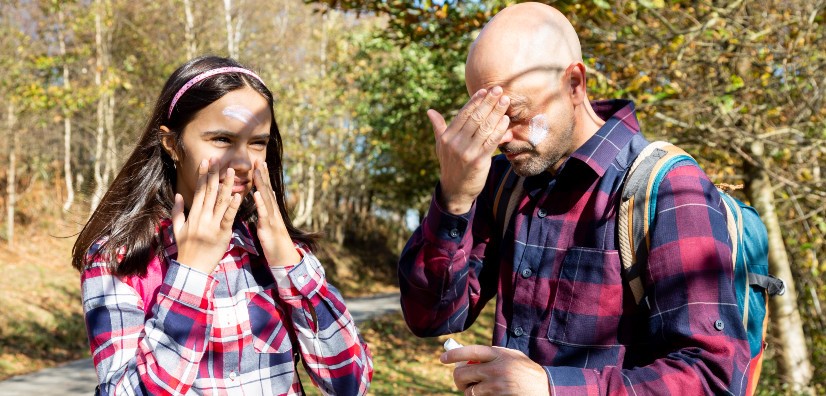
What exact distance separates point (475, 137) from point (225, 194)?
709 mm

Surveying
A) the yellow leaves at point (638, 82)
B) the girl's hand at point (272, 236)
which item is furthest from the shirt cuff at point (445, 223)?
the yellow leaves at point (638, 82)

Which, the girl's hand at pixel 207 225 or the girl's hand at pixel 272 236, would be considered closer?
the girl's hand at pixel 207 225

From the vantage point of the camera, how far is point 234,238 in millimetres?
2191

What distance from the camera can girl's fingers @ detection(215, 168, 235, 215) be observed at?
190 cm

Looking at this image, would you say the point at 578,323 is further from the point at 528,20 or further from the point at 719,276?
the point at 528,20

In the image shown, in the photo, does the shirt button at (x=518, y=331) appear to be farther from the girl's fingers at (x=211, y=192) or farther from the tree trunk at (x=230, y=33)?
the tree trunk at (x=230, y=33)

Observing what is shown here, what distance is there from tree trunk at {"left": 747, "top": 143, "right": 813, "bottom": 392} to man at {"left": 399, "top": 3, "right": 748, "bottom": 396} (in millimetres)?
4649

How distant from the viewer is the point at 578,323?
5.60 feet

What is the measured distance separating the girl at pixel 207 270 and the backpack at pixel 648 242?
0.88 m

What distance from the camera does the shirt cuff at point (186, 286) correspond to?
183 cm

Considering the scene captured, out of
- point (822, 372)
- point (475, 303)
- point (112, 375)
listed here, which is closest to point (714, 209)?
point (475, 303)

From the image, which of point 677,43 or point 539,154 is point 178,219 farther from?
point 677,43

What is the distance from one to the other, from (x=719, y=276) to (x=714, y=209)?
0.55 feet

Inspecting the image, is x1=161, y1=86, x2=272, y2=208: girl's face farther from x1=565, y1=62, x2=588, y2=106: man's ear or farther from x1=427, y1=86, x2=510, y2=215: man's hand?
x1=565, y1=62, x2=588, y2=106: man's ear
